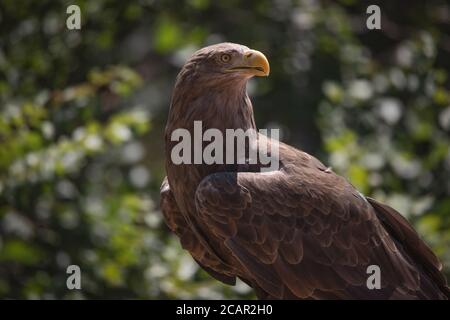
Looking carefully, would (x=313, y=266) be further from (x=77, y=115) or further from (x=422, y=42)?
(x=422, y=42)

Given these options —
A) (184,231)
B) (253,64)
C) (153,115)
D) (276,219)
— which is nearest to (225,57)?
(253,64)

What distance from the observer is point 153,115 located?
8.11 metres

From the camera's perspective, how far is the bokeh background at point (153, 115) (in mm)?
6484

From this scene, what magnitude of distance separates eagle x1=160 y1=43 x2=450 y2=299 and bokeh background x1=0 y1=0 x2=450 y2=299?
1719mm

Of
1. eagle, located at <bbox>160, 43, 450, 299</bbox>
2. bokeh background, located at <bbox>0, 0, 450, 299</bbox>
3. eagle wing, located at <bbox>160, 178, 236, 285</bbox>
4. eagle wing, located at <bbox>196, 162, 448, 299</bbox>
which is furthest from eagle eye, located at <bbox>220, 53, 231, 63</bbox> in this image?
bokeh background, located at <bbox>0, 0, 450, 299</bbox>

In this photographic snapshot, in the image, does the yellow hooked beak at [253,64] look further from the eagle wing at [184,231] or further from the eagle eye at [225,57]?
the eagle wing at [184,231]

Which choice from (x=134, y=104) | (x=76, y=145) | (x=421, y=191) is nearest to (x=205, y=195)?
(x=76, y=145)

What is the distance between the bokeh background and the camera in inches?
255

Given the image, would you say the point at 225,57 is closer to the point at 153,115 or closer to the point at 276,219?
the point at 276,219

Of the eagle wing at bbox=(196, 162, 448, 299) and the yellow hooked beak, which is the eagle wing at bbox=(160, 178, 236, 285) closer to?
the eagle wing at bbox=(196, 162, 448, 299)

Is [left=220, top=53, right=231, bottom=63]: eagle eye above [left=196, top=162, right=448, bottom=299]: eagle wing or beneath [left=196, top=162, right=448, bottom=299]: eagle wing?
above

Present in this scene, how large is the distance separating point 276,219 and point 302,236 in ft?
0.50

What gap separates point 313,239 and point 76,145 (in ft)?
7.79

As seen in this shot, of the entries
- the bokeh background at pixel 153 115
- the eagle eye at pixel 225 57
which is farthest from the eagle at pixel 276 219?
the bokeh background at pixel 153 115
